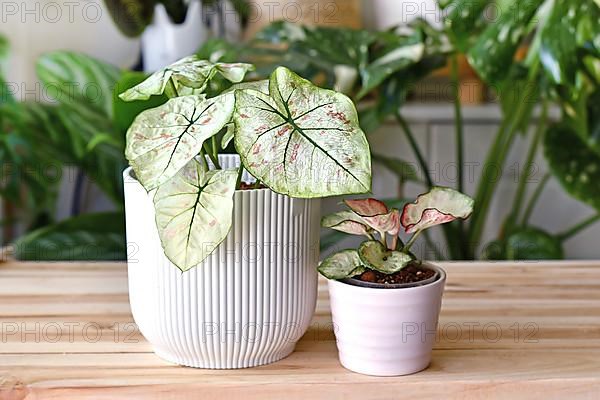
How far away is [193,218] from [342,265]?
13 centimetres

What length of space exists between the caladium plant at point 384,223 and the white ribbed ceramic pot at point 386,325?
2 centimetres

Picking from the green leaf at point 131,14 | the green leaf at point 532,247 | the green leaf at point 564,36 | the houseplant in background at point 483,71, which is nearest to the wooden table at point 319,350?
the green leaf at point 564,36

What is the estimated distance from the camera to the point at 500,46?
3.70 ft

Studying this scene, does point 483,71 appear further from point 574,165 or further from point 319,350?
point 319,350

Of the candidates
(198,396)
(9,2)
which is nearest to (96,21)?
(9,2)

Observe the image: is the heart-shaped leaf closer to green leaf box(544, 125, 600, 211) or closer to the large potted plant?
the large potted plant

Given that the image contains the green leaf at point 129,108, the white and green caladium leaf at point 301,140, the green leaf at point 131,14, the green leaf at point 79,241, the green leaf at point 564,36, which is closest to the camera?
the white and green caladium leaf at point 301,140

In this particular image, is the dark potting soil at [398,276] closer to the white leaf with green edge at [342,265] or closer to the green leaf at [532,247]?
the white leaf with green edge at [342,265]

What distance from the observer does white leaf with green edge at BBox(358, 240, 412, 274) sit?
60cm

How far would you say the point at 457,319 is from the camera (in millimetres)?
764

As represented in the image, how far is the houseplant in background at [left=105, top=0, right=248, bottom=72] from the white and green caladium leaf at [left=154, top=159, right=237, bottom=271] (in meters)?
1.15

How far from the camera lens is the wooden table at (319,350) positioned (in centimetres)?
59

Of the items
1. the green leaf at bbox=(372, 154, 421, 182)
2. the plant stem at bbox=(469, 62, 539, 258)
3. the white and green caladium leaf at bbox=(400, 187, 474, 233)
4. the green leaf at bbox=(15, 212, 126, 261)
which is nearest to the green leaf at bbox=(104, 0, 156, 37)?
the green leaf at bbox=(15, 212, 126, 261)

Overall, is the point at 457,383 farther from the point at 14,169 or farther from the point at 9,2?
the point at 9,2
